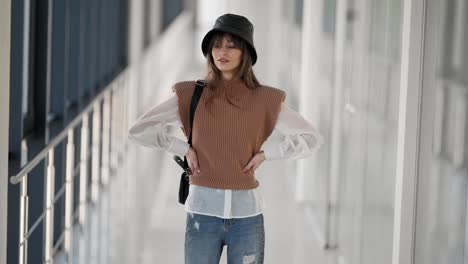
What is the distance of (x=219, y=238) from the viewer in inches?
107

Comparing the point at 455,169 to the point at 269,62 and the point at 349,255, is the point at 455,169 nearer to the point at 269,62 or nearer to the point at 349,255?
the point at 349,255

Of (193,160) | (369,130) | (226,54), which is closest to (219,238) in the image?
(193,160)

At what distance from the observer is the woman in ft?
8.86

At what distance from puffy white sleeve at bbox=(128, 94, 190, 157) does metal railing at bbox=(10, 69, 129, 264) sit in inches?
14.4

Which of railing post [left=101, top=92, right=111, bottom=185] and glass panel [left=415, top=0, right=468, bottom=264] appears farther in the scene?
railing post [left=101, top=92, right=111, bottom=185]

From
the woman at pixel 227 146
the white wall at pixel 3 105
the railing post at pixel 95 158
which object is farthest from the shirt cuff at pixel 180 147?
the railing post at pixel 95 158

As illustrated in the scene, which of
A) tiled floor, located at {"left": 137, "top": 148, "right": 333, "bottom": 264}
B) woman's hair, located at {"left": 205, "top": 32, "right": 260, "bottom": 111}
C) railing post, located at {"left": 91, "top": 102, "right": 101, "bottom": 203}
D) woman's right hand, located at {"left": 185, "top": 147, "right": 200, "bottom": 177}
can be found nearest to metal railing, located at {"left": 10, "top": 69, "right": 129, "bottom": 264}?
railing post, located at {"left": 91, "top": 102, "right": 101, "bottom": 203}

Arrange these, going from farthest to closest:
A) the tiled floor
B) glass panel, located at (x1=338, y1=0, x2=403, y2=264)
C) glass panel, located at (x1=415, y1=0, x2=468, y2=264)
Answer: the tiled floor
glass panel, located at (x1=338, y1=0, x2=403, y2=264)
glass panel, located at (x1=415, y1=0, x2=468, y2=264)

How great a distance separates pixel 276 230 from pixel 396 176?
2128mm

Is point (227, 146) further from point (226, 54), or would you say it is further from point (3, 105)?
point (3, 105)

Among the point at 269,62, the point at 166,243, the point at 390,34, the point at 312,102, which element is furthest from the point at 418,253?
the point at 269,62

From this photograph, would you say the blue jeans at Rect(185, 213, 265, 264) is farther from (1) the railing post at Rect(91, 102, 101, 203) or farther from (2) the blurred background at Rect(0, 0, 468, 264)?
(1) the railing post at Rect(91, 102, 101, 203)

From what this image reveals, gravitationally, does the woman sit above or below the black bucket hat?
below

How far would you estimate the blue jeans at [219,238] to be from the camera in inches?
106
